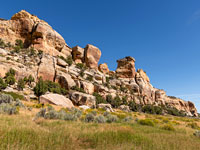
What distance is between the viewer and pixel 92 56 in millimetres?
69250

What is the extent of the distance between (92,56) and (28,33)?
113 feet

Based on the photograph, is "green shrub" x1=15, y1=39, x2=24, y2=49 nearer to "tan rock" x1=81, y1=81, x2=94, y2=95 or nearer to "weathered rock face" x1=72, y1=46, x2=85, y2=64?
"weathered rock face" x1=72, y1=46, x2=85, y2=64

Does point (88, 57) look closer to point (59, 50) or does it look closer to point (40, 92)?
point (59, 50)

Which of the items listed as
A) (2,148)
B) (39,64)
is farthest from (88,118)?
(39,64)

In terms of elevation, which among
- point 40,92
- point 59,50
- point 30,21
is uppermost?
point 30,21

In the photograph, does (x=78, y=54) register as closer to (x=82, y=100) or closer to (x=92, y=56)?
(x=92, y=56)

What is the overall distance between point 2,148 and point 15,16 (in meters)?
73.3

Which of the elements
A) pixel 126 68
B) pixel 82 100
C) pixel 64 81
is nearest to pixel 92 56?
pixel 126 68

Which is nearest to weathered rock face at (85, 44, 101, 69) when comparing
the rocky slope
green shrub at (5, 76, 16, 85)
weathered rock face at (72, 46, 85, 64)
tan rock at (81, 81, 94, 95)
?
the rocky slope

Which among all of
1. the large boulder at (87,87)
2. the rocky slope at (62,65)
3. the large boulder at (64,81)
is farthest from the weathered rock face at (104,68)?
the large boulder at (64,81)

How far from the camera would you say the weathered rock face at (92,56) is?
67.5 meters

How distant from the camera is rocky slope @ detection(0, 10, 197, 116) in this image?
36906mm

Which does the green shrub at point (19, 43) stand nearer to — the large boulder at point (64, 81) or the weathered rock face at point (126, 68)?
the large boulder at point (64, 81)

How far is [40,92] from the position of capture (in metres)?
31.2
